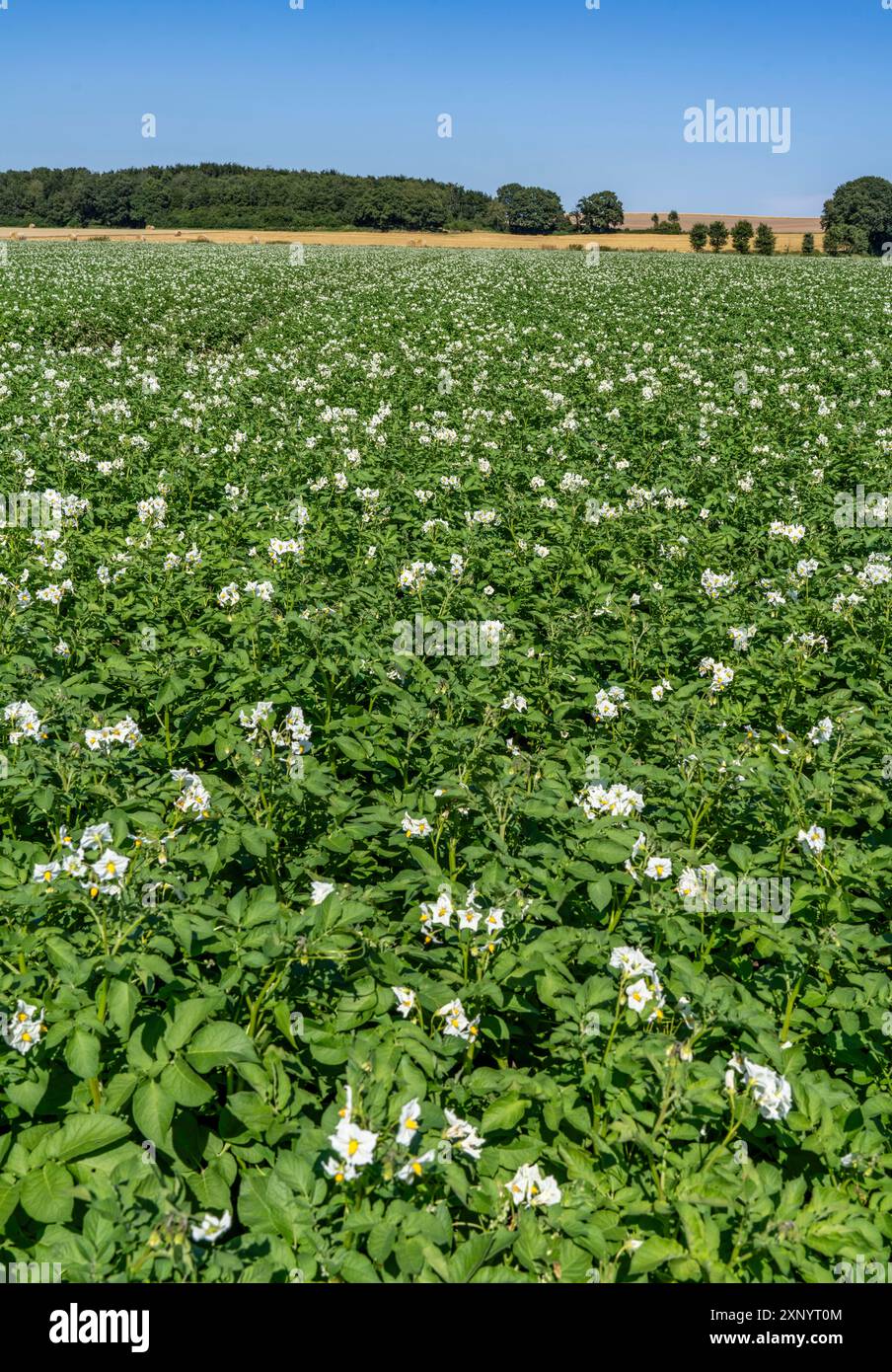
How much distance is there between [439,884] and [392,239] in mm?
78278

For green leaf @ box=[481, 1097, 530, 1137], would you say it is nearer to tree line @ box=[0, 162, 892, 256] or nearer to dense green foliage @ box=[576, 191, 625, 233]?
tree line @ box=[0, 162, 892, 256]

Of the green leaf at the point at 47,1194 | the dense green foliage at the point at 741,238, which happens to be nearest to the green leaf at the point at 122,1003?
the green leaf at the point at 47,1194

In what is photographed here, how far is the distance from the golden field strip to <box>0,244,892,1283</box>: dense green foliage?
63.0 metres

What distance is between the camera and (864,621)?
606 centimetres

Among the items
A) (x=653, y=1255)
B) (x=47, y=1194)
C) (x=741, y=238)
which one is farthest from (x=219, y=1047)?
(x=741, y=238)

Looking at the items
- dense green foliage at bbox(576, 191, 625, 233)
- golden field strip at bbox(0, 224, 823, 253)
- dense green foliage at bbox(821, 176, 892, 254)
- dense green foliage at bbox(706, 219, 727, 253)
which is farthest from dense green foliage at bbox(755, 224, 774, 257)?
dense green foliage at bbox(576, 191, 625, 233)

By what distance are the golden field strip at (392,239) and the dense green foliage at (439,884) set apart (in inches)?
2481

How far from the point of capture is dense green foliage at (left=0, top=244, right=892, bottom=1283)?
2141 millimetres

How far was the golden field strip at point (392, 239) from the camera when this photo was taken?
6412 centimetres

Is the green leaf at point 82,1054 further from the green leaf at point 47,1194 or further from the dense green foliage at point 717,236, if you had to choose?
the dense green foliage at point 717,236

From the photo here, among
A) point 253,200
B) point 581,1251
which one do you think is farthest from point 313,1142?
point 253,200

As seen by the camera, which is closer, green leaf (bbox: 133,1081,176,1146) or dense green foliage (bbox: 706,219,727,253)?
green leaf (bbox: 133,1081,176,1146)
